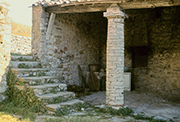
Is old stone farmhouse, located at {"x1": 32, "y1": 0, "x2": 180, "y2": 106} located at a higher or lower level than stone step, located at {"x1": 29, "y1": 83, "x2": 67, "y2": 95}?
higher

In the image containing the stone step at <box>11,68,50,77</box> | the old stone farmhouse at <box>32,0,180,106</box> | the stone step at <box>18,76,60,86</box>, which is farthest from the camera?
the stone step at <box>11,68,50,77</box>

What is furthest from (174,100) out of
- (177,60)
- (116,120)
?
(116,120)

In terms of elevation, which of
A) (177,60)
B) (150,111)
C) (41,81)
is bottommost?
(150,111)

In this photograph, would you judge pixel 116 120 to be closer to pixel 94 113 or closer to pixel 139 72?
pixel 94 113

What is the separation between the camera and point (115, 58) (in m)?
5.76

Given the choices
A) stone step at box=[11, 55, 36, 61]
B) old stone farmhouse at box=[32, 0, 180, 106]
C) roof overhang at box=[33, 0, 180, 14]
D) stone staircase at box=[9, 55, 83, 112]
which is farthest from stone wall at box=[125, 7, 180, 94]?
stone step at box=[11, 55, 36, 61]

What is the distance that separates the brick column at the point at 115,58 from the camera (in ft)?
18.8

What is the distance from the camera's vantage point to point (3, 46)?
6.06 meters

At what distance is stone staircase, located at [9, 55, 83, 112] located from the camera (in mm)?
5668

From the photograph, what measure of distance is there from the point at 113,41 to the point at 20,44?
20.5 ft

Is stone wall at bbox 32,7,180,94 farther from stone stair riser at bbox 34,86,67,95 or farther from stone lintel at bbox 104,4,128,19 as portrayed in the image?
stone lintel at bbox 104,4,128,19

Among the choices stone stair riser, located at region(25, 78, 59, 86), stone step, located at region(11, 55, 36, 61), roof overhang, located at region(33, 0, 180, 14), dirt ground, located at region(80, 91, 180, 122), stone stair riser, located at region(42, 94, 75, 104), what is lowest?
dirt ground, located at region(80, 91, 180, 122)

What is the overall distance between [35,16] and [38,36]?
0.81 meters

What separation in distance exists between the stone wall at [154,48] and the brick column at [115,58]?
3.86 m
